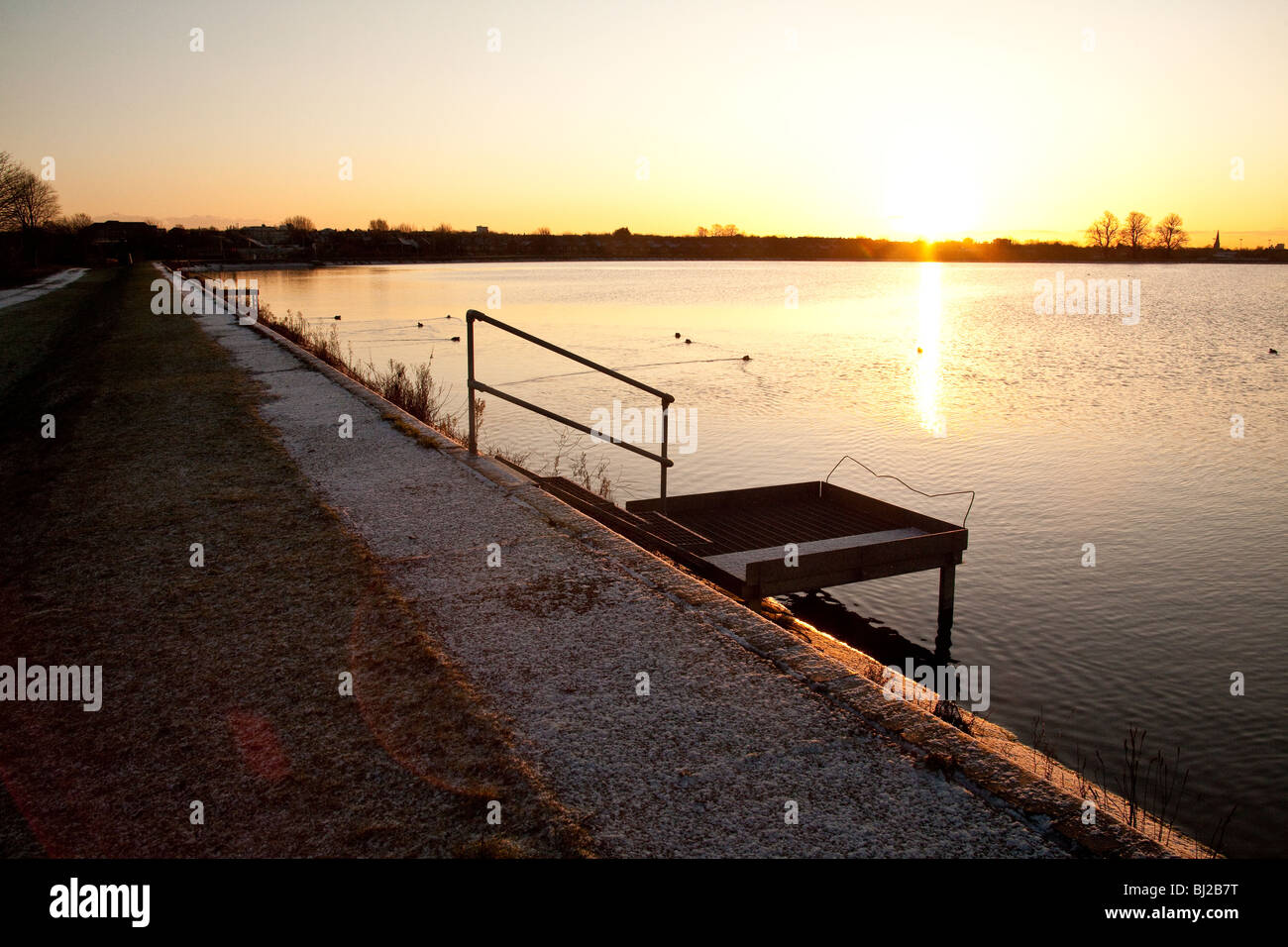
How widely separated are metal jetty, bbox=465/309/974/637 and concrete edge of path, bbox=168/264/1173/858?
2.18 m

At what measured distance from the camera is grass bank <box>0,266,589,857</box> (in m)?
2.79

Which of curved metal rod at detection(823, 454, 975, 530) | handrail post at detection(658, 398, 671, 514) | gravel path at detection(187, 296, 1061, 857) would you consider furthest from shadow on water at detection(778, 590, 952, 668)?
gravel path at detection(187, 296, 1061, 857)

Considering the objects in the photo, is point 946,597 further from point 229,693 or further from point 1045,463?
point 1045,463

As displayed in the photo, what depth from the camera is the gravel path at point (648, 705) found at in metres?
2.79

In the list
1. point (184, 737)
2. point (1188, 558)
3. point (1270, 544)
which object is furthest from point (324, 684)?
point (1270, 544)

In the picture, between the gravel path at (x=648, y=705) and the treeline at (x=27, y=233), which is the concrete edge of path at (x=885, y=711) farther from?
the treeline at (x=27, y=233)

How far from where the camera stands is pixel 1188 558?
12.1m

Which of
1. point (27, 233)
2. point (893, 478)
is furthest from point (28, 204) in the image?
point (893, 478)

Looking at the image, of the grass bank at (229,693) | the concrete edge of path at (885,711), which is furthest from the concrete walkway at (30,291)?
the concrete edge of path at (885,711)

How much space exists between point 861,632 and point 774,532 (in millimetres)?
1476

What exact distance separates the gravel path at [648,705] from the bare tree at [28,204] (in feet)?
164

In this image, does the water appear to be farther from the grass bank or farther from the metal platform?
the grass bank

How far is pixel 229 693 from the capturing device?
11.8 ft
